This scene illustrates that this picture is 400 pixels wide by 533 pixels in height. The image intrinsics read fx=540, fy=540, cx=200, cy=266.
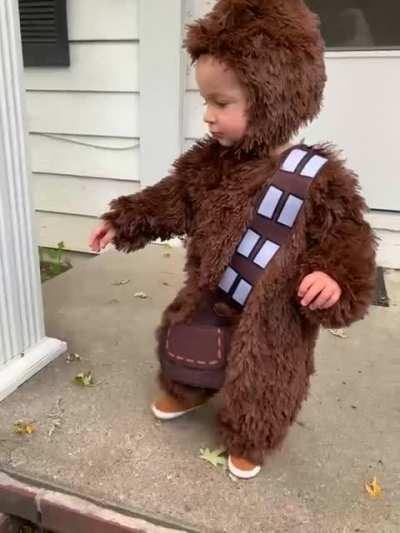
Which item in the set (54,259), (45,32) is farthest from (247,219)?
(54,259)

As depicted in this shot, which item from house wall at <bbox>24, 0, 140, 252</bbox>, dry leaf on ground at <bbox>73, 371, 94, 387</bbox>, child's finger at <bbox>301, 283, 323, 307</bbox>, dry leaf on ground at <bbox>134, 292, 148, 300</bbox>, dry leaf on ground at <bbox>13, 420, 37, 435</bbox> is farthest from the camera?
house wall at <bbox>24, 0, 140, 252</bbox>

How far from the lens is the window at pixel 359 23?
8.00ft

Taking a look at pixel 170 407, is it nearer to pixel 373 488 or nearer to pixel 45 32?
pixel 373 488

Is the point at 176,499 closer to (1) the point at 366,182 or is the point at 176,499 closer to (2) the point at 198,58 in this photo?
(2) the point at 198,58

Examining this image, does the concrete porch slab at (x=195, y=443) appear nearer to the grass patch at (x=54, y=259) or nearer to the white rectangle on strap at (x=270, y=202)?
the white rectangle on strap at (x=270, y=202)

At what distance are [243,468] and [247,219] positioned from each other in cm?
63

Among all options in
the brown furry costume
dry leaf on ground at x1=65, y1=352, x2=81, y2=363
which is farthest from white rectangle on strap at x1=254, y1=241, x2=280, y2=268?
dry leaf on ground at x1=65, y1=352, x2=81, y2=363

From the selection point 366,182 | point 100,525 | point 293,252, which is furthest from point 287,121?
point 366,182

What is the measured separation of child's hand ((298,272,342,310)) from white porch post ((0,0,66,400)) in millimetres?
965

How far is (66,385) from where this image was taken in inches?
68.5

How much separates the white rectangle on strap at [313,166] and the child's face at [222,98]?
16cm

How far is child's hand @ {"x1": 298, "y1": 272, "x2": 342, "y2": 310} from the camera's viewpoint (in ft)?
3.58

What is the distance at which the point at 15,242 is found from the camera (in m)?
1.68

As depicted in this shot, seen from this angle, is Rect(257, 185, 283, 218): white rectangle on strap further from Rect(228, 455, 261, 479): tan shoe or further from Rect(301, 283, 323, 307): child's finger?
Rect(228, 455, 261, 479): tan shoe
